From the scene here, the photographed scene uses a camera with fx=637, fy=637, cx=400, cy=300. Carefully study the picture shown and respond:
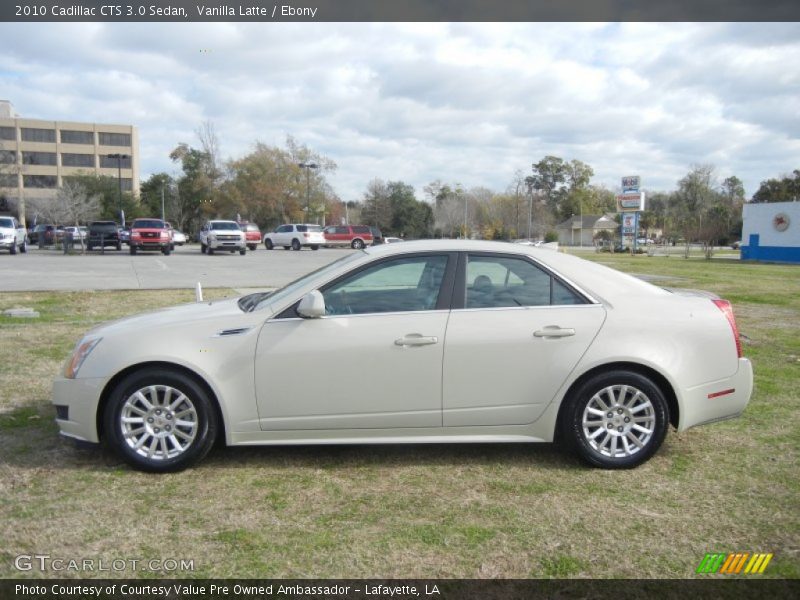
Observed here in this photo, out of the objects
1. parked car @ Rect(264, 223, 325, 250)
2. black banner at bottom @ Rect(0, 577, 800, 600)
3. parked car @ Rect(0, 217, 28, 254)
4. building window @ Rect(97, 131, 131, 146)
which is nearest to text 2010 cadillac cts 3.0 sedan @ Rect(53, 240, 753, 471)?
black banner at bottom @ Rect(0, 577, 800, 600)

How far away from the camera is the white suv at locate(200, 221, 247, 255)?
113ft

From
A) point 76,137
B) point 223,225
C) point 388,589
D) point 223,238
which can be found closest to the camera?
point 388,589

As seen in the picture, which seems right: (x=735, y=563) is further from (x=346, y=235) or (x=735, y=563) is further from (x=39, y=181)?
(x=39, y=181)

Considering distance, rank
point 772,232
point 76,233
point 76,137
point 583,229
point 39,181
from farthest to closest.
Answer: point 76,137
point 39,181
point 583,229
point 76,233
point 772,232

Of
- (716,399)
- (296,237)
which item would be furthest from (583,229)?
(716,399)

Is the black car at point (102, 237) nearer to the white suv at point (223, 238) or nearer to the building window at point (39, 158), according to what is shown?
the white suv at point (223, 238)

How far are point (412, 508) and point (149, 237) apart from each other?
3181cm

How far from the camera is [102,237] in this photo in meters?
35.1

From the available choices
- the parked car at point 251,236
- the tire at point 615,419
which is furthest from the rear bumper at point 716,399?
the parked car at point 251,236

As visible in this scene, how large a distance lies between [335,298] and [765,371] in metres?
5.33

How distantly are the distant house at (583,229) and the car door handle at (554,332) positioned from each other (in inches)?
3370

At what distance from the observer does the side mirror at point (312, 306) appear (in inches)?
165

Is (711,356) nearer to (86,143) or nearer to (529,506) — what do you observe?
(529,506)

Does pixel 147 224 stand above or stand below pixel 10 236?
above
